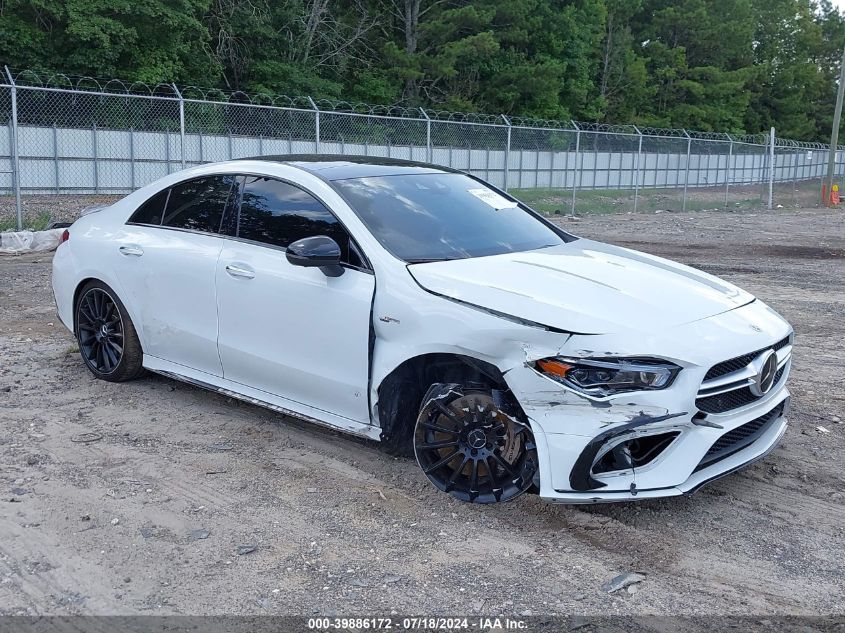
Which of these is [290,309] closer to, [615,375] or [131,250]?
[131,250]

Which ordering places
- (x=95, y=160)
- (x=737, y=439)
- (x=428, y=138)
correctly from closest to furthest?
(x=737, y=439)
(x=428, y=138)
(x=95, y=160)

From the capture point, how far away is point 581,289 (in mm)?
4012

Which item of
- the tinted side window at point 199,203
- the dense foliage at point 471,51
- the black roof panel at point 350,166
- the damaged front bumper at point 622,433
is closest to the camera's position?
the damaged front bumper at point 622,433

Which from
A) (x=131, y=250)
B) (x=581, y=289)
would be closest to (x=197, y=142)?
(x=131, y=250)

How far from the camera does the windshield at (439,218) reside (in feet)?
14.9

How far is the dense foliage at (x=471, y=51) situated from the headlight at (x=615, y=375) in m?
26.1

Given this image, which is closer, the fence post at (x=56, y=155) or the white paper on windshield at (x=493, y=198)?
the white paper on windshield at (x=493, y=198)

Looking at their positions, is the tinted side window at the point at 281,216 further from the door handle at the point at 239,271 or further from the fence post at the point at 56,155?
the fence post at the point at 56,155

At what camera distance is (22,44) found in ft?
85.5

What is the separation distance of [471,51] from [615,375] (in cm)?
3498

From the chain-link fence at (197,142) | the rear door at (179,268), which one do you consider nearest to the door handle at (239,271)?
the rear door at (179,268)

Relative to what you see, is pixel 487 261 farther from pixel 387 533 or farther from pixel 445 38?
pixel 445 38

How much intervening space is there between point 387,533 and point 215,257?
207 centimetres

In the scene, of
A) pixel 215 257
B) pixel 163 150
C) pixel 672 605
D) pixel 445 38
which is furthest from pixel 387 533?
pixel 445 38
